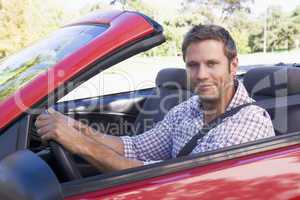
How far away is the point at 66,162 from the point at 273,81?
1.77 metres

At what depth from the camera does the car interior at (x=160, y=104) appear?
2.64 metres

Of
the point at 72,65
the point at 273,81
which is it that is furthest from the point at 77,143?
the point at 273,81

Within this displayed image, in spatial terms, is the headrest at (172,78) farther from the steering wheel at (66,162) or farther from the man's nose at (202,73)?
the steering wheel at (66,162)

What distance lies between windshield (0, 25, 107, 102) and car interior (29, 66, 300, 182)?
248 millimetres

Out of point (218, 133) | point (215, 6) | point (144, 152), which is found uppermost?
point (215, 6)

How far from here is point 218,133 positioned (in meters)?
2.15

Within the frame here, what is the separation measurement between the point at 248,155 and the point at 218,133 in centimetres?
43

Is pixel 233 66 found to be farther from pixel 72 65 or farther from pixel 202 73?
pixel 72 65

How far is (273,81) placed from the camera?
2996mm

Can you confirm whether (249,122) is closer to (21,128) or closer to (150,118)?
(21,128)

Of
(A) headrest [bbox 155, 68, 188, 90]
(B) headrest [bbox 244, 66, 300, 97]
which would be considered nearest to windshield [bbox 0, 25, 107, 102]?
(B) headrest [bbox 244, 66, 300, 97]

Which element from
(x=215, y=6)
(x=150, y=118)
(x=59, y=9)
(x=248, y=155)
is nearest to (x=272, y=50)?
(x=215, y=6)

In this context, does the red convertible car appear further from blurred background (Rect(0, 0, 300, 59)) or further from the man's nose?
blurred background (Rect(0, 0, 300, 59))

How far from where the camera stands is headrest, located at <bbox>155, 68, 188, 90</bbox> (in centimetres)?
385
